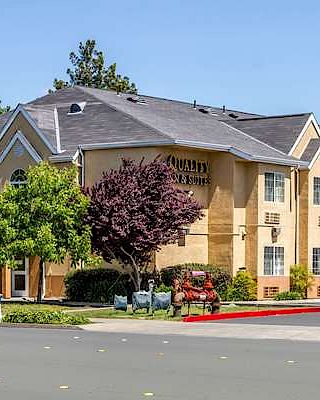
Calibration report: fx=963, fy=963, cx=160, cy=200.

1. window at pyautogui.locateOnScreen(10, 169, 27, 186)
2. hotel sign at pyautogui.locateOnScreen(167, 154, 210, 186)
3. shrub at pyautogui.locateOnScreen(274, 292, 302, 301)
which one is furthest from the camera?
window at pyautogui.locateOnScreen(10, 169, 27, 186)

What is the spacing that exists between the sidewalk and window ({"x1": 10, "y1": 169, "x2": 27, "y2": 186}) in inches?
575

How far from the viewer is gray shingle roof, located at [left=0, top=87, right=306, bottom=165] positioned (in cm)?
3838

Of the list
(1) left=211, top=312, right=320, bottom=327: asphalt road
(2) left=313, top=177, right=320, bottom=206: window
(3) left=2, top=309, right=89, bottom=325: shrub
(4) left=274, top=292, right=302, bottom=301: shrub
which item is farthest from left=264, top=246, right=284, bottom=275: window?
(3) left=2, top=309, right=89, bottom=325: shrub

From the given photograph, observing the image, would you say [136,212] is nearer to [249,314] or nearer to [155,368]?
[249,314]

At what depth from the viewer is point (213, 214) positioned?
39719 millimetres

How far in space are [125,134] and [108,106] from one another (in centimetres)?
354

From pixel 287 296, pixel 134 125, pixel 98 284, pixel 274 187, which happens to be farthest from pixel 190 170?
pixel 287 296

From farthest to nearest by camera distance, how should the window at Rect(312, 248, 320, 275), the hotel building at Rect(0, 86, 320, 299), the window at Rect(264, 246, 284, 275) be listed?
the window at Rect(312, 248, 320, 275), the window at Rect(264, 246, 284, 275), the hotel building at Rect(0, 86, 320, 299)

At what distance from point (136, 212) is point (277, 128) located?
1278cm

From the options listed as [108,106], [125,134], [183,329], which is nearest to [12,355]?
[183,329]

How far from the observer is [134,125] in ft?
129

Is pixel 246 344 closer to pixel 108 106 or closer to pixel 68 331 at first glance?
pixel 68 331

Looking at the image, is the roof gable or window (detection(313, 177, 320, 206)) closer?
the roof gable

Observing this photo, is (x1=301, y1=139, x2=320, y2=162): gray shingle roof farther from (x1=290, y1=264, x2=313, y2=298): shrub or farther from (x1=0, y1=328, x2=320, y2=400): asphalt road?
(x1=0, y1=328, x2=320, y2=400): asphalt road
